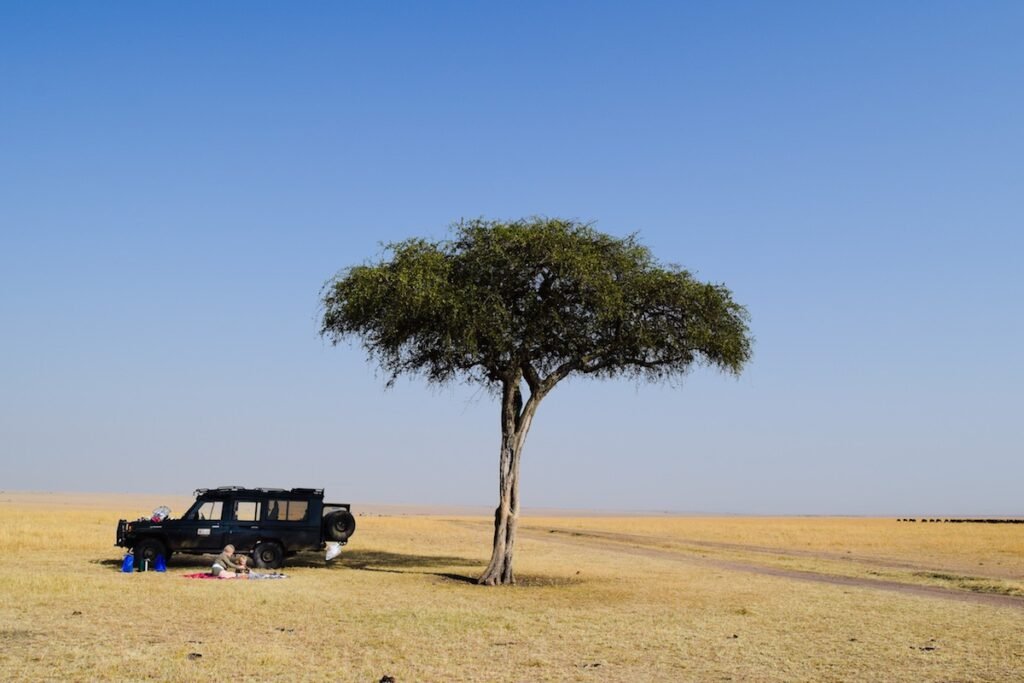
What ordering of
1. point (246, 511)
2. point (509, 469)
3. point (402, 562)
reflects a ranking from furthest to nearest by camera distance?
point (402, 562), point (246, 511), point (509, 469)

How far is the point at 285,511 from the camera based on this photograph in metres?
31.5

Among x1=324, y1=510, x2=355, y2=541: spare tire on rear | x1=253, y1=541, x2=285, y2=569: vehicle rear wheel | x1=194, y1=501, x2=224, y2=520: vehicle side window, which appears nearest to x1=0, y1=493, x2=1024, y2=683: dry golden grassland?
x1=253, y1=541, x2=285, y2=569: vehicle rear wheel

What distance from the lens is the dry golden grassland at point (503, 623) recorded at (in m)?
14.0

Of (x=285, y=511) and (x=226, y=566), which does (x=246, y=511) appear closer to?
(x=285, y=511)

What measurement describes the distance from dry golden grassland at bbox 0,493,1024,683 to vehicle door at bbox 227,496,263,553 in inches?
65.6

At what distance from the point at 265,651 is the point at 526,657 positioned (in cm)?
412

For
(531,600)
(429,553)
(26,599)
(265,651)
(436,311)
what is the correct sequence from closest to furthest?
(265,651) < (26,599) < (531,600) < (436,311) < (429,553)

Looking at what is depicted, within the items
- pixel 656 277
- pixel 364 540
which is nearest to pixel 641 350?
pixel 656 277

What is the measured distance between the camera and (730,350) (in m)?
30.4

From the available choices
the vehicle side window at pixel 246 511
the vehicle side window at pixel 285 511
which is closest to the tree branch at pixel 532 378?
the vehicle side window at pixel 285 511

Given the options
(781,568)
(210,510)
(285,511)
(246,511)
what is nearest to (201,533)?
(210,510)

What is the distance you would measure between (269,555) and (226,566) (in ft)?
7.07

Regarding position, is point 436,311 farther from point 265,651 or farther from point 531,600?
point 265,651

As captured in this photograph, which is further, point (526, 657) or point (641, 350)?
point (641, 350)
